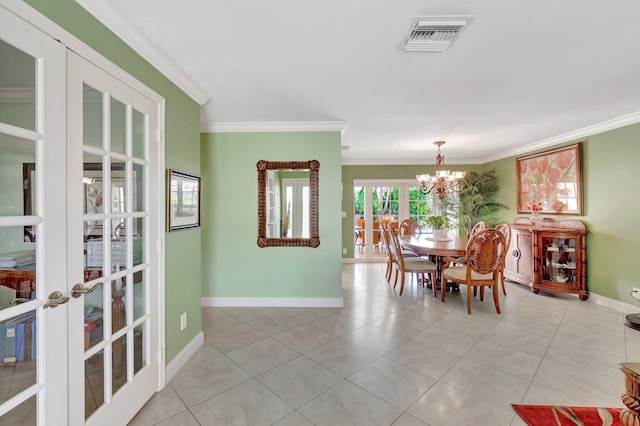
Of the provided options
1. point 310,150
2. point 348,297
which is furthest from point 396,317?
point 310,150

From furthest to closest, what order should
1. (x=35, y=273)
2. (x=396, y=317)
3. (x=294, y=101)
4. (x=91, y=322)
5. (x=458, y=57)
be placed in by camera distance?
(x=396, y=317) < (x=294, y=101) < (x=458, y=57) < (x=91, y=322) < (x=35, y=273)

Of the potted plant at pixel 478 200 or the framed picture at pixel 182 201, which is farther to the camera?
the potted plant at pixel 478 200

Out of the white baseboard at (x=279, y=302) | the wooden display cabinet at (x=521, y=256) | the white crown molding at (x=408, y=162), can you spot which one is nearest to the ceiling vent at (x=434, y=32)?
the white baseboard at (x=279, y=302)

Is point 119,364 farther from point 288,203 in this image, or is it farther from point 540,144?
point 540,144

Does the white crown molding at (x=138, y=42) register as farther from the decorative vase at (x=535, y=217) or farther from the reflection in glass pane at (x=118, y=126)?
the decorative vase at (x=535, y=217)

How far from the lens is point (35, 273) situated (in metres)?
1.14

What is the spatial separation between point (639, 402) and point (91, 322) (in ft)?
8.85

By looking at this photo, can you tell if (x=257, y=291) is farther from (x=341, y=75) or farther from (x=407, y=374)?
(x=341, y=75)

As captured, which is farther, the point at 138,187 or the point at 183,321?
the point at 183,321

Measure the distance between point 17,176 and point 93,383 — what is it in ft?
3.62

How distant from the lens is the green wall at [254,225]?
3404 mm

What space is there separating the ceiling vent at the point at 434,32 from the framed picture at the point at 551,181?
3.59m

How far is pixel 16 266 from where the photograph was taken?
1102 mm

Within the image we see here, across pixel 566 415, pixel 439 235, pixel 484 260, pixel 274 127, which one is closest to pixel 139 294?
pixel 274 127
